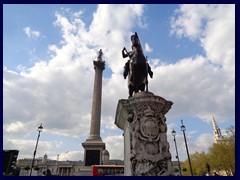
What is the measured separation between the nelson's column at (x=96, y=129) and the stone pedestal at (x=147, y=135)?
25.2 m

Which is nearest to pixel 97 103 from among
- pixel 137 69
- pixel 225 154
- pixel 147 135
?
pixel 225 154

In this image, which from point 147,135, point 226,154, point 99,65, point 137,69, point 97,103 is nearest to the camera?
point 147,135

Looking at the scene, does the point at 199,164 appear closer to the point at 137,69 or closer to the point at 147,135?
the point at 137,69

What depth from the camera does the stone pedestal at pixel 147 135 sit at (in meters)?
6.61

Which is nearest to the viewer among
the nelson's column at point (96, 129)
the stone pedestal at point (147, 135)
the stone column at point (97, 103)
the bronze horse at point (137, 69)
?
the stone pedestal at point (147, 135)

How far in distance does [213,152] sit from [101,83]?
21.6 meters

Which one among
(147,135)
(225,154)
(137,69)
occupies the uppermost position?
(225,154)

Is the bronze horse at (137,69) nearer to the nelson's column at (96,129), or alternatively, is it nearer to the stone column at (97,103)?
the nelson's column at (96,129)

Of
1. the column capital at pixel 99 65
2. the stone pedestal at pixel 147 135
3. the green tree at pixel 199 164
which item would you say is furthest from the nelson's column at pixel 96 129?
the stone pedestal at pixel 147 135

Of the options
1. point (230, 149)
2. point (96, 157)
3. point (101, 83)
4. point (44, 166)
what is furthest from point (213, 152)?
point (44, 166)

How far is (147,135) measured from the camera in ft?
22.9

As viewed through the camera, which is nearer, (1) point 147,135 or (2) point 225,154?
(1) point 147,135

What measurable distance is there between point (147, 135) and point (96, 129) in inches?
1126
